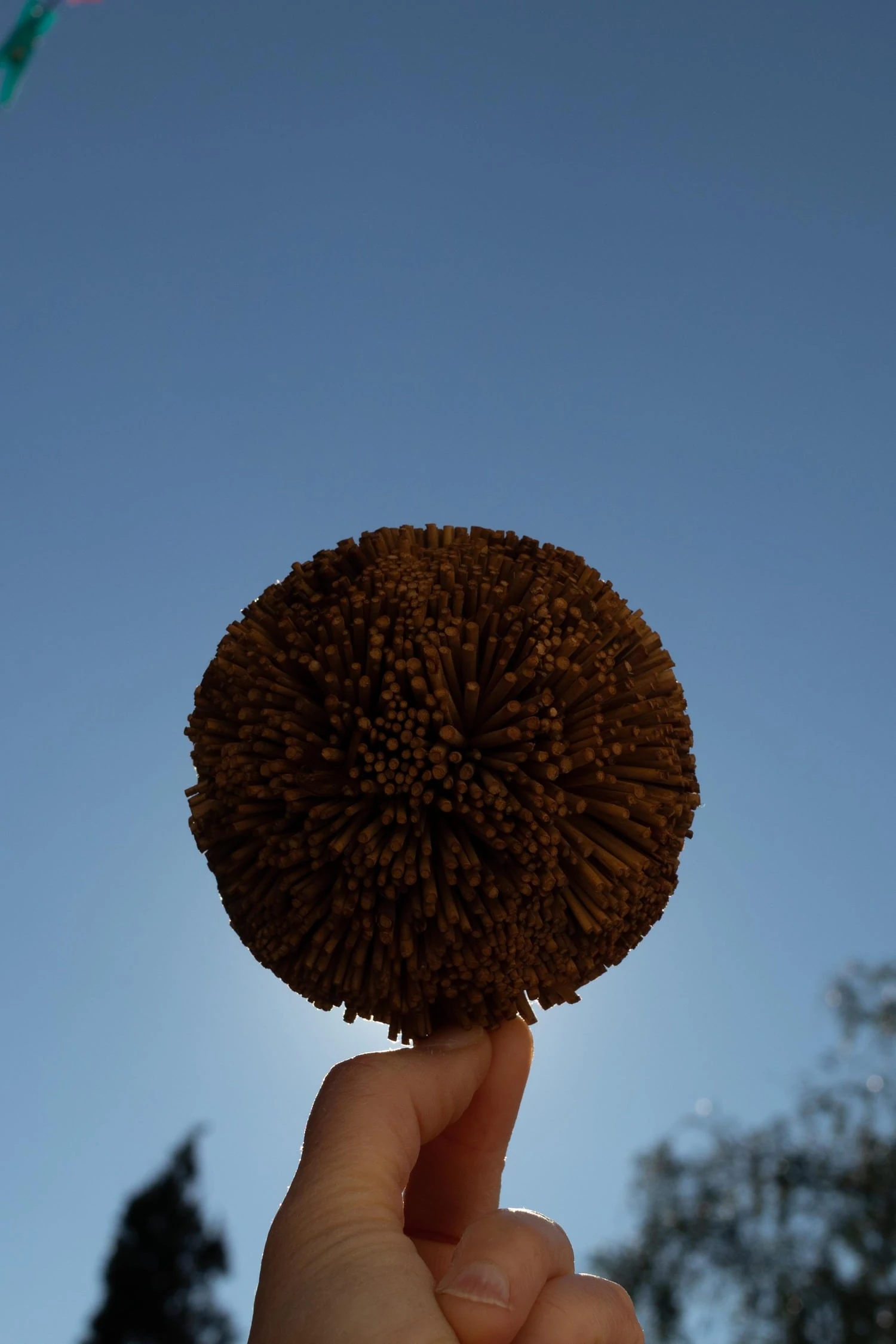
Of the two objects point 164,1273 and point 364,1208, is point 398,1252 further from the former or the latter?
point 164,1273

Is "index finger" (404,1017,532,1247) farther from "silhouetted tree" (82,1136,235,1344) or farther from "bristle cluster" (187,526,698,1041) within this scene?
"silhouetted tree" (82,1136,235,1344)

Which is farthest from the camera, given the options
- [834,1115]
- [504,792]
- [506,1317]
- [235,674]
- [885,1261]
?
[834,1115]

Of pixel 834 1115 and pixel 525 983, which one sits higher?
pixel 834 1115

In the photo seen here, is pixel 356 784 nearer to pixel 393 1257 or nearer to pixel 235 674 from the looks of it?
pixel 235 674

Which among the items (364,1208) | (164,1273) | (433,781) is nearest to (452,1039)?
(364,1208)

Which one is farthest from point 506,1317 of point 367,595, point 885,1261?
point 885,1261

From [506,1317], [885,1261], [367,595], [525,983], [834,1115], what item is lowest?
[506,1317]

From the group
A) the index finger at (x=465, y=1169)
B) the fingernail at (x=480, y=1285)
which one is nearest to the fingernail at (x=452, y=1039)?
the index finger at (x=465, y=1169)

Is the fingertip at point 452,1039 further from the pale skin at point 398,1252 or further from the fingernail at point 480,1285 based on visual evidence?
the fingernail at point 480,1285
